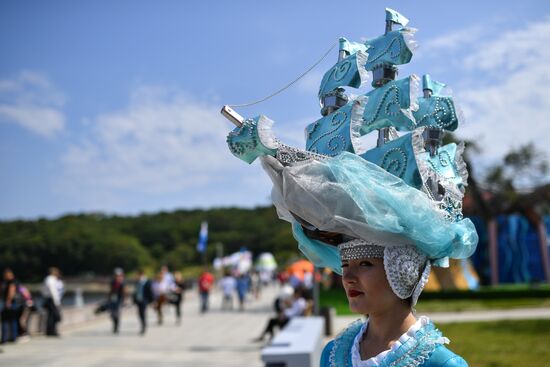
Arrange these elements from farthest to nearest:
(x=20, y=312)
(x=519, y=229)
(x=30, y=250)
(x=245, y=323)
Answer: (x=30, y=250) < (x=519, y=229) < (x=245, y=323) < (x=20, y=312)

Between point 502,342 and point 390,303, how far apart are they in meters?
Result: 10.3

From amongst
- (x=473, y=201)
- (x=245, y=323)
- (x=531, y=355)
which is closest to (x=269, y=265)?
(x=473, y=201)

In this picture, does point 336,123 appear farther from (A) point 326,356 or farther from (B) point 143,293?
(B) point 143,293

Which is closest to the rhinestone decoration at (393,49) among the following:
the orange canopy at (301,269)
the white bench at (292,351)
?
the white bench at (292,351)

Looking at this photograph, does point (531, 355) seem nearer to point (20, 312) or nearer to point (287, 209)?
point (287, 209)

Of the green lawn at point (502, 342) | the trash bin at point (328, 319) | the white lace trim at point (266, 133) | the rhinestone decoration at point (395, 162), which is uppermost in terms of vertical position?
the white lace trim at point (266, 133)

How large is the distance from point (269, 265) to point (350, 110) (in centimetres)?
3386

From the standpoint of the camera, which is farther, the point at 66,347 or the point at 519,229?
the point at 519,229

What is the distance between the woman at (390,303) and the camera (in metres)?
2.61

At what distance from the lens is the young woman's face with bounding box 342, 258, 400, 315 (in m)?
2.67

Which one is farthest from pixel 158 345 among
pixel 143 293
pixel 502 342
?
pixel 502 342

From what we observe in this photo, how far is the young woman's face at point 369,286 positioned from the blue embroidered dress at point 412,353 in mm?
164

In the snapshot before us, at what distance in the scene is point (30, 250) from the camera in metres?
88.2

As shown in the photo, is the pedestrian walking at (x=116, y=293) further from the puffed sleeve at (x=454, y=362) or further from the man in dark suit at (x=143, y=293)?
the puffed sleeve at (x=454, y=362)
